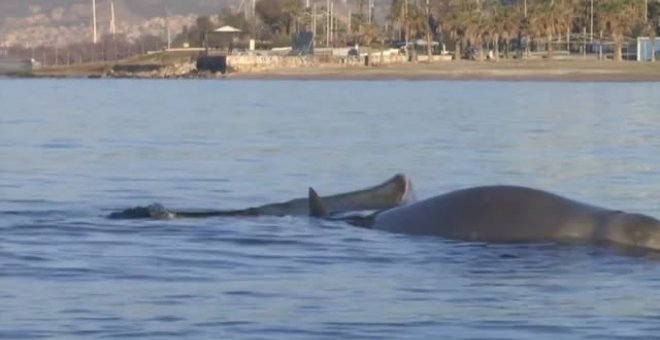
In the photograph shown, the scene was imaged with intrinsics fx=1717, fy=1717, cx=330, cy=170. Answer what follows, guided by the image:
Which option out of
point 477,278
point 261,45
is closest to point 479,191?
point 477,278

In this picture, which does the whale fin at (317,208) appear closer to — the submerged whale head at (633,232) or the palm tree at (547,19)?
the submerged whale head at (633,232)

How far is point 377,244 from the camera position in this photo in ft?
59.0

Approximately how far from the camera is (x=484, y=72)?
128 metres

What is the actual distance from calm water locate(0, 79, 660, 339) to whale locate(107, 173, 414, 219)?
37cm

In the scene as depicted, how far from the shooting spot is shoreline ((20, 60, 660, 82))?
11962cm

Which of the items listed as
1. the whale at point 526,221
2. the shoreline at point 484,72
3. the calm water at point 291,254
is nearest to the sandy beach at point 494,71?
the shoreline at point 484,72

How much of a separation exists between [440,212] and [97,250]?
144 inches

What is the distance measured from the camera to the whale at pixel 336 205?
68.0 feet

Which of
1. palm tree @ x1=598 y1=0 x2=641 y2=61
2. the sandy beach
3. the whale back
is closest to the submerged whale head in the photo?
the whale back

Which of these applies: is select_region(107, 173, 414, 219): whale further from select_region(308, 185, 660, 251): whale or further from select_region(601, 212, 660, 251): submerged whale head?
select_region(601, 212, 660, 251): submerged whale head

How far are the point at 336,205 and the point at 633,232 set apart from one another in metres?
4.71

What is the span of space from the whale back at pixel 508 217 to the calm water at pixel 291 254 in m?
0.23

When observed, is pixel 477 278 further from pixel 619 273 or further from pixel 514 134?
pixel 514 134

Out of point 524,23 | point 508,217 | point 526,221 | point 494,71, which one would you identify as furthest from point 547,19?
point 526,221
